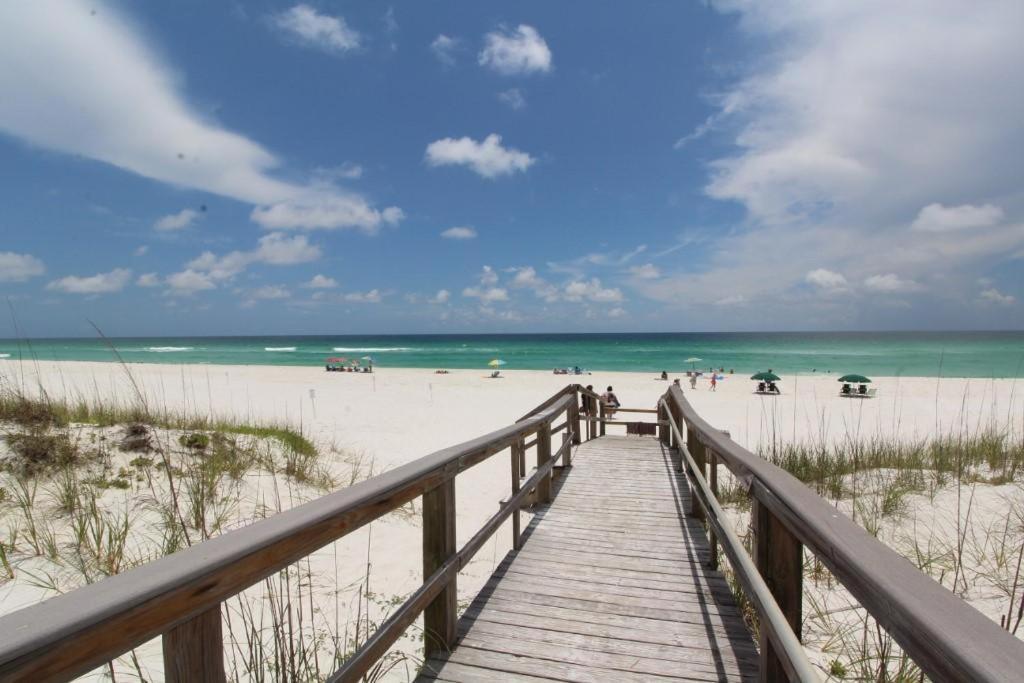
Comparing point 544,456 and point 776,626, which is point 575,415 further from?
point 776,626

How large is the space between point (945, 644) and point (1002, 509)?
244 inches

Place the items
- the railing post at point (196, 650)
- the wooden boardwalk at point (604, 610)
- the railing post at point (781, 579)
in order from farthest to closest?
the wooden boardwalk at point (604, 610) → the railing post at point (781, 579) → the railing post at point (196, 650)

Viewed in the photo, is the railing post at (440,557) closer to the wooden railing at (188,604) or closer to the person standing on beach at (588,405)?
the wooden railing at (188,604)

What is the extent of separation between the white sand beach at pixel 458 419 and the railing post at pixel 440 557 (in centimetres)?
32

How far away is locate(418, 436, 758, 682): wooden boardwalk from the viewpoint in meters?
2.49

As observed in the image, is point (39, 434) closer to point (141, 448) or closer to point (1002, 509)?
point (141, 448)

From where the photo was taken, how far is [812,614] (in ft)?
12.1

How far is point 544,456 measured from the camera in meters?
5.25

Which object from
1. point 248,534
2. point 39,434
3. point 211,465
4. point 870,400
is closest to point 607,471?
point 211,465

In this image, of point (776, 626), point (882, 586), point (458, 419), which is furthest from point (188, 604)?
point (458, 419)

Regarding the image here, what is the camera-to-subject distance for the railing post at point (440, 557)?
100.0 inches

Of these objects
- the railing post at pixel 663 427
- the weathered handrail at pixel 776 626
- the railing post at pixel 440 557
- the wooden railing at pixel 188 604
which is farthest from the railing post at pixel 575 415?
the wooden railing at pixel 188 604

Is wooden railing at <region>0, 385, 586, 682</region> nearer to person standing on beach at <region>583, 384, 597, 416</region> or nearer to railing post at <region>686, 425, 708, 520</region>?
railing post at <region>686, 425, 708, 520</region>

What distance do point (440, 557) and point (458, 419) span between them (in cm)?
1184
